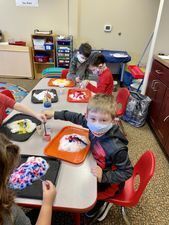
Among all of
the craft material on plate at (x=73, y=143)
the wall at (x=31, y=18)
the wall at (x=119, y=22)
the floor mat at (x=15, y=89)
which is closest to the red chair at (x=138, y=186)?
the craft material on plate at (x=73, y=143)

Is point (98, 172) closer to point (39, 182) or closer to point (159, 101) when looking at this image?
point (39, 182)

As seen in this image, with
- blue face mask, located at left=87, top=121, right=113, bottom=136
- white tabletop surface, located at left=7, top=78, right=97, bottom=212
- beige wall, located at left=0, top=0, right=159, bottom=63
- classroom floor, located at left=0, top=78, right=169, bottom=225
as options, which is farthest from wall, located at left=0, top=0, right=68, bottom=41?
blue face mask, located at left=87, top=121, right=113, bottom=136

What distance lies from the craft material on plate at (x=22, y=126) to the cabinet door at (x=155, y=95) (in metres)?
1.68

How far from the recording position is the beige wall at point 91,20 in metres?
3.88

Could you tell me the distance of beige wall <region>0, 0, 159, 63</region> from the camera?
3.88 metres

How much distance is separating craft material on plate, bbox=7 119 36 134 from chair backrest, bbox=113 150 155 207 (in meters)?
0.72

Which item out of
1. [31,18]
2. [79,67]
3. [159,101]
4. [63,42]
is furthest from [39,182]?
[31,18]

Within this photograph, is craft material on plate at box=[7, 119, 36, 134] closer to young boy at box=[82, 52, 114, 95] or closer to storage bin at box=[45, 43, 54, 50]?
young boy at box=[82, 52, 114, 95]

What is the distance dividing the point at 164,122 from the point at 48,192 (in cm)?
180

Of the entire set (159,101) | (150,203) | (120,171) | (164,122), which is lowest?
(150,203)

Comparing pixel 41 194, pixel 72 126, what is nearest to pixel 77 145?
pixel 72 126

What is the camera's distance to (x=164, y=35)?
2.59 metres

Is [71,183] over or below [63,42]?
below

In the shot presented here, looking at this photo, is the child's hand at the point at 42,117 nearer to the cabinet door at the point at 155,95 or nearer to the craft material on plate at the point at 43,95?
the craft material on plate at the point at 43,95
